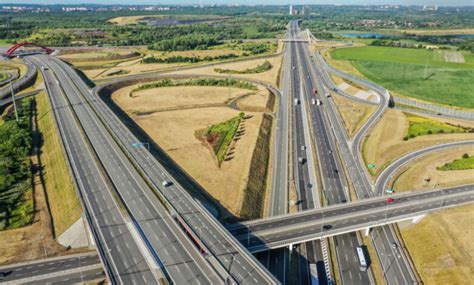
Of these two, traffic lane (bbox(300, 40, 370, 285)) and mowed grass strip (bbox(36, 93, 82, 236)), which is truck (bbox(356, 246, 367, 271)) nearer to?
traffic lane (bbox(300, 40, 370, 285))

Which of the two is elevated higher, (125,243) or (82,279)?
(125,243)

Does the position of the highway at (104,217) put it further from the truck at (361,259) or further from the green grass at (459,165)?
the green grass at (459,165)

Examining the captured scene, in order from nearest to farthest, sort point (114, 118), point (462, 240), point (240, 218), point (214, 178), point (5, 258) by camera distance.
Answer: point (5, 258), point (462, 240), point (240, 218), point (214, 178), point (114, 118)

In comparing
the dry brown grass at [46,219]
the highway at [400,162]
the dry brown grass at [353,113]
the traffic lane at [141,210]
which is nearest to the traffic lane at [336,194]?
the dry brown grass at [353,113]

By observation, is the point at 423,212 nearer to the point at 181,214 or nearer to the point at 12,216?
the point at 181,214

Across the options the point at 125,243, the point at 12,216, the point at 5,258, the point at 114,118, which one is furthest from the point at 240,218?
the point at 114,118

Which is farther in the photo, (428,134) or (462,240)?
(428,134)
